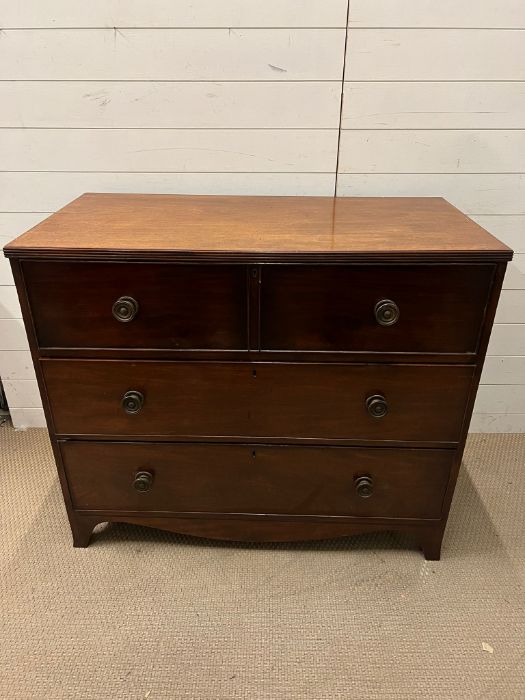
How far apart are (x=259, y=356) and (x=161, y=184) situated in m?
0.67

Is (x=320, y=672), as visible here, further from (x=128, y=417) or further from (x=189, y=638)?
(x=128, y=417)

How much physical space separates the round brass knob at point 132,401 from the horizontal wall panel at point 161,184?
0.64 metres

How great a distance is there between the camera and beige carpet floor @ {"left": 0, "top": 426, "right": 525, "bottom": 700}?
1080 millimetres

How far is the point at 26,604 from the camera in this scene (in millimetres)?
1232

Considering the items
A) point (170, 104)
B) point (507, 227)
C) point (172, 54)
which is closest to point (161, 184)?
point (170, 104)

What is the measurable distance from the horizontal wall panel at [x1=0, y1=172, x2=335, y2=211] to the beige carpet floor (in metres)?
0.92

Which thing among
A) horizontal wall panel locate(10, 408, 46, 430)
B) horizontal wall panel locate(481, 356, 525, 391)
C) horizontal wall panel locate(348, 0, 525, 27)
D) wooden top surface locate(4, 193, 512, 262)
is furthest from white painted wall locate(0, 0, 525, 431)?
Answer: horizontal wall panel locate(10, 408, 46, 430)

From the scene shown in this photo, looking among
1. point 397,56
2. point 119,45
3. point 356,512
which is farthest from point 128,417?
point 397,56

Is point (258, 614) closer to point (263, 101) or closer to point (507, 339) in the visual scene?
point (507, 339)

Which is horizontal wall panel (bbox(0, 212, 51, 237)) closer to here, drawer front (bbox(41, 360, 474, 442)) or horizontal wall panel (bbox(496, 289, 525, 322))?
drawer front (bbox(41, 360, 474, 442))

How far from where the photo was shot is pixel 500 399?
177cm

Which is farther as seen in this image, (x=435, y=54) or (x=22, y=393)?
(x=22, y=393)

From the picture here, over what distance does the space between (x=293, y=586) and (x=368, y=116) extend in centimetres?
125

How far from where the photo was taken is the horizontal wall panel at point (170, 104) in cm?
134
